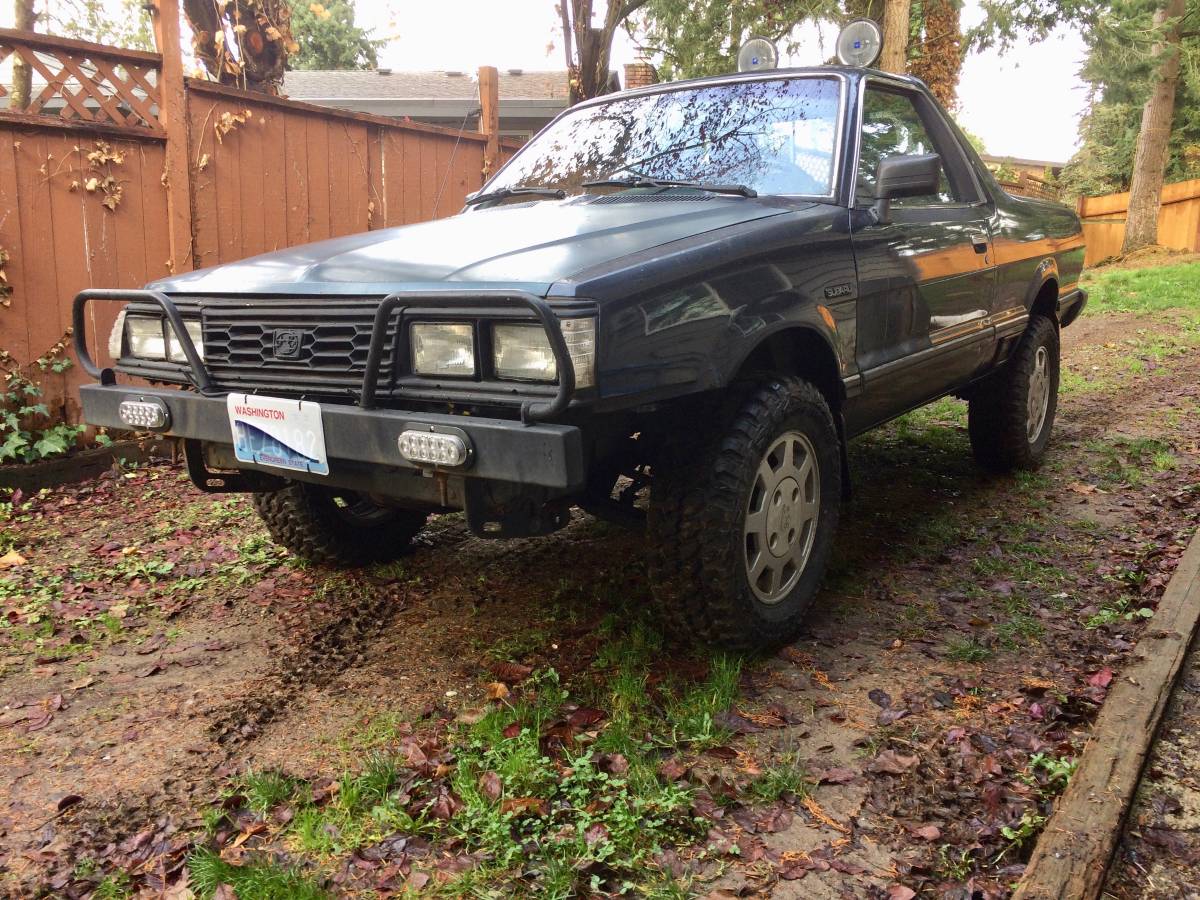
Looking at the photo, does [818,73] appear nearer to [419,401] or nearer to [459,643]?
[419,401]

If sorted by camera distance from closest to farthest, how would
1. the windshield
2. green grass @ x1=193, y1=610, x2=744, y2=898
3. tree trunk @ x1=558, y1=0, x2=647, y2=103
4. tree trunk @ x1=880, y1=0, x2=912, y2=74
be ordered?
1. green grass @ x1=193, y1=610, x2=744, y2=898
2. the windshield
3. tree trunk @ x1=558, y1=0, x2=647, y2=103
4. tree trunk @ x1=880, y1=0, x2=912, y2=74

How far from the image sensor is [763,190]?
10.9 feet

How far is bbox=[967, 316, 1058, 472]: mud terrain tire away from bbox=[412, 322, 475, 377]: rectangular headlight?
3339 millimetres

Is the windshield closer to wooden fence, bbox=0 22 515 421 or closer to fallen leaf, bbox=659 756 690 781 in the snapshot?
fallen leaf, bbox=659 756 690 781

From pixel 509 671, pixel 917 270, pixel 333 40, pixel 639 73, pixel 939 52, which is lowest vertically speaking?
pixel 509 671

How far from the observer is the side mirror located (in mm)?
3227

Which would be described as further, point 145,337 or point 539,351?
point 145,337

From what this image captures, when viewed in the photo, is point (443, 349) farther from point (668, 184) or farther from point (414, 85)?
point (414, 85)

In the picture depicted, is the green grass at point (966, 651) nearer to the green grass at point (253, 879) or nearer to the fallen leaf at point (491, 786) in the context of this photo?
the fallen leaf at point (491, 786)

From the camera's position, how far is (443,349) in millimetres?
2398

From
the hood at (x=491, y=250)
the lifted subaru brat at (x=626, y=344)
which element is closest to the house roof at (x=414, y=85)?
the lifted subaru brat at (x=626, y=344)

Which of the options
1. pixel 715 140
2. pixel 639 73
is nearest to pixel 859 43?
pixel 715 140

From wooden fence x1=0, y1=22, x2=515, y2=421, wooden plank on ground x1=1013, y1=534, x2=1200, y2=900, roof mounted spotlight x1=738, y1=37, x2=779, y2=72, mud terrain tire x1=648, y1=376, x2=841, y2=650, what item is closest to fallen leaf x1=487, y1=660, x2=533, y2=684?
mud terrain tire x1=648, y1=376, x2=841, y2=650

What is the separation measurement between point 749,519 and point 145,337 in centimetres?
198
